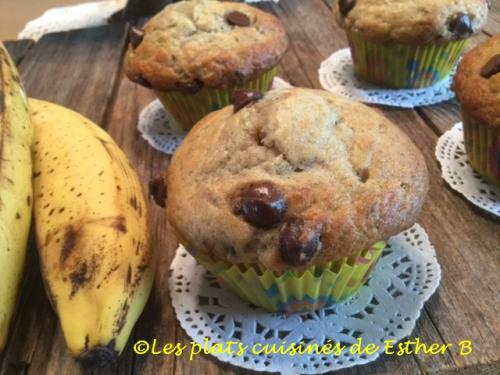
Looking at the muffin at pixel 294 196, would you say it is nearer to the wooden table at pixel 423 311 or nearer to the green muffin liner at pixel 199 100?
the wooden table at pixel 423 311

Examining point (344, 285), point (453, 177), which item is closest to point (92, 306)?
point (344, 285)

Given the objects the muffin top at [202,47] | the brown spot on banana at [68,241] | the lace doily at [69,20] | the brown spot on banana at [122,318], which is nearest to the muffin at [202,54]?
the muffin top at [202,47]

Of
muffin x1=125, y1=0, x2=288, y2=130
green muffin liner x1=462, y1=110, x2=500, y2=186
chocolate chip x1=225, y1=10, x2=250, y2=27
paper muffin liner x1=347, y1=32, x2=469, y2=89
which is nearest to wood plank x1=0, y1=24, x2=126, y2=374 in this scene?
muffin x1=125, y1=0, x2=288, y2=130

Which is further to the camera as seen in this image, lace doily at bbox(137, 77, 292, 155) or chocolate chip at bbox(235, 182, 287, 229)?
lace doily at bbox(137, 77, 292, 155)

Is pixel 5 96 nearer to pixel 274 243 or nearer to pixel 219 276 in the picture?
pixel 219 276

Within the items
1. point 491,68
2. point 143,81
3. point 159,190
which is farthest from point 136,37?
point 491,68

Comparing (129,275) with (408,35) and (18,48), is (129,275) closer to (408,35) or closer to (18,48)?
(408,35)

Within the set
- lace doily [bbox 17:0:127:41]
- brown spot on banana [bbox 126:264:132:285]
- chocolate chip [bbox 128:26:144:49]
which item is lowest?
lace doily [bbox 17:0:127:41]

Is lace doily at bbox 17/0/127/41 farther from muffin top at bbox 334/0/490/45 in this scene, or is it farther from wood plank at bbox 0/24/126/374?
muffin top at bbox 334/0/490/45
